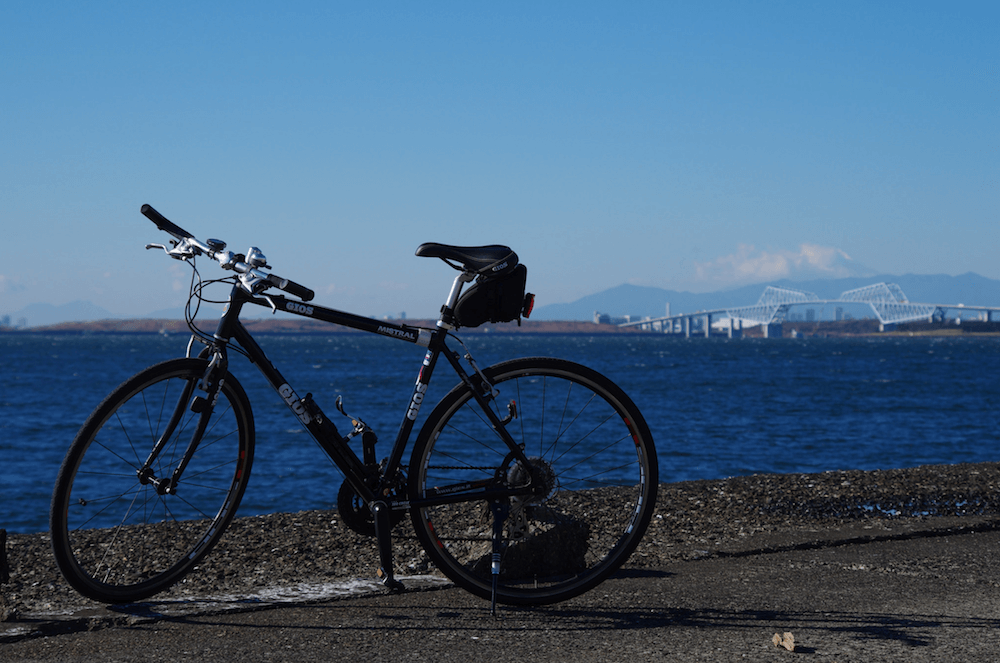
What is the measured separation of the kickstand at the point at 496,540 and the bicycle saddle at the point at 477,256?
0.92 metres

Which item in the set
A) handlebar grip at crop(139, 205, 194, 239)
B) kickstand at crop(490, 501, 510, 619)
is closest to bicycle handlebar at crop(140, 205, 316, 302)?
handlebar grip at crop(139, 205, 194, 239)

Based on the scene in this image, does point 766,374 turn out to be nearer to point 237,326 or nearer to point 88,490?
point 88,490

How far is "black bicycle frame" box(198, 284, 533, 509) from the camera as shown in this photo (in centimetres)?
349

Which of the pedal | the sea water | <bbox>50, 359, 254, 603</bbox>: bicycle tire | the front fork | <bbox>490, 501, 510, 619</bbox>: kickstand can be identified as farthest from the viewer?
the sea water

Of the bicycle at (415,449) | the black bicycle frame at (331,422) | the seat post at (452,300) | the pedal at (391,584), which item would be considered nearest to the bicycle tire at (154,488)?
the bicycle at (415,449)

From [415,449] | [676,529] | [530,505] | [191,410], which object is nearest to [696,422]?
[676,529]

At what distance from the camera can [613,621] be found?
3.37 metres

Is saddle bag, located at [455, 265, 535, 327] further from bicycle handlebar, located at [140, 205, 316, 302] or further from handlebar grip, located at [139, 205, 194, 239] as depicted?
handlebar grip, located at [139, 205, 194, 239]

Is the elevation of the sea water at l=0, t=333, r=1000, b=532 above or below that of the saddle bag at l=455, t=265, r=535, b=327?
below

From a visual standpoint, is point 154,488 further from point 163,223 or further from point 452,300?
point 452,300

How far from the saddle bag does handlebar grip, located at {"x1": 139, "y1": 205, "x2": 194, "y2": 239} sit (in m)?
1.09

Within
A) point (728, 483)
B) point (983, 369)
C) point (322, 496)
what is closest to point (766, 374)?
point (983, 369)

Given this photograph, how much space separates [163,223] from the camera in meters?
3.55

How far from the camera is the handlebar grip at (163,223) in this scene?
3531 mm
